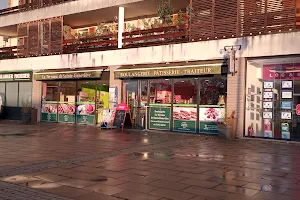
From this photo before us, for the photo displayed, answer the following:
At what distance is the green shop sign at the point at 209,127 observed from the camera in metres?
14.0

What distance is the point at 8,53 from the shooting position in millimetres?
22859

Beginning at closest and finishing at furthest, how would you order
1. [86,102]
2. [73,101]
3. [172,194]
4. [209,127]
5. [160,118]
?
1. [172,194]
2. [209,127]
3. [160,118]
4. [86,102]
5. [73,101]

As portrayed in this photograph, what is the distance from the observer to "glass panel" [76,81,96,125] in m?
18.3

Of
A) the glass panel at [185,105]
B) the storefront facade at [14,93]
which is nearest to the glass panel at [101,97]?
the glass panel at [185,105]

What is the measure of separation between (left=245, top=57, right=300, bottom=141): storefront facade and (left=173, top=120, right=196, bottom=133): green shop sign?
2291 mm

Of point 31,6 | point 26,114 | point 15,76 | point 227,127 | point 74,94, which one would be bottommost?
point 227,127

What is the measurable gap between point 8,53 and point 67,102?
6.59 m

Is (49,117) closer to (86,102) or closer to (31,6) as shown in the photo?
(86,102)

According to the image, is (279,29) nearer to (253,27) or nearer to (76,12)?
(253,27)

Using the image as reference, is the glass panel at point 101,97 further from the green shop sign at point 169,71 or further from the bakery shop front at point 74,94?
the green shop sign at point 169,71

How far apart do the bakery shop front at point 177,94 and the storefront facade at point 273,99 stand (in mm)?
1104

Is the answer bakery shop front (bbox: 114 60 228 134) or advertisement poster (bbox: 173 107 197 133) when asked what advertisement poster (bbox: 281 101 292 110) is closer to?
bakery shop front (bbox: 114 60 228 134)

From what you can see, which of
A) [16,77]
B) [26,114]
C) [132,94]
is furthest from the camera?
[16,77]

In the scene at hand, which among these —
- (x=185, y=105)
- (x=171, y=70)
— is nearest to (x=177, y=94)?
(x=185, y=105)
